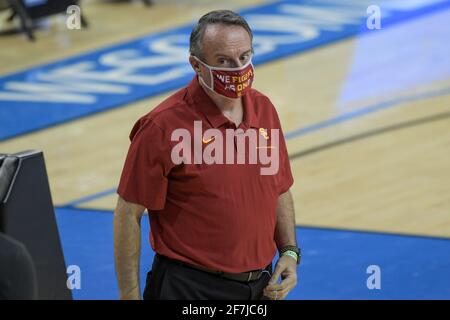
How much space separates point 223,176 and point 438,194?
417cm

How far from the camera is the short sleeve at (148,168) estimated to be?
13.1 ft

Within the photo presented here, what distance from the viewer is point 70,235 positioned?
7.52m

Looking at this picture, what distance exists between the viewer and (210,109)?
163 inches

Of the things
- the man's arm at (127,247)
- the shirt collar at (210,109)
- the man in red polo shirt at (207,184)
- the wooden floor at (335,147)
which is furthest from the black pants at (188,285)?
the wooden floor at (335,147)

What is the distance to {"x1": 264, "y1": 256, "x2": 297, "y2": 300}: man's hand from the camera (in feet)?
13.9

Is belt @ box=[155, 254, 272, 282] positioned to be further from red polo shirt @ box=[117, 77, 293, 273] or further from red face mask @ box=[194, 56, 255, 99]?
red face mask @ box=[194, 56, 255, 99]

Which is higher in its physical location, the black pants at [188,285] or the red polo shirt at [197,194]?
the red polo shirt at [197,194]

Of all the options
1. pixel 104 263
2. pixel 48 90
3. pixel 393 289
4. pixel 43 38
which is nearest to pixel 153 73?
pixel 48 90

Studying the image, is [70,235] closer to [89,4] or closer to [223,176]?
[223,176]

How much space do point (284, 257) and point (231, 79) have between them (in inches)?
29.2

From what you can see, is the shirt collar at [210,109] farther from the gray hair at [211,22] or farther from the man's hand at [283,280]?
the man's hand at [283,280]

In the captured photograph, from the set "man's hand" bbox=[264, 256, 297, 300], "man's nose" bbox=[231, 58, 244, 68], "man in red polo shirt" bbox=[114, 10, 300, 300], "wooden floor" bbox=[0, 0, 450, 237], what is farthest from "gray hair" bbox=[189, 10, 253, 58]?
"wooden floor" bbox=[0, 0, 450, 237]

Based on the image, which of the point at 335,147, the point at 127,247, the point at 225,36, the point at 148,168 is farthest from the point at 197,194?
the point at 335,147

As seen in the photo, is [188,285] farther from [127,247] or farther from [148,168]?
[148,168]
